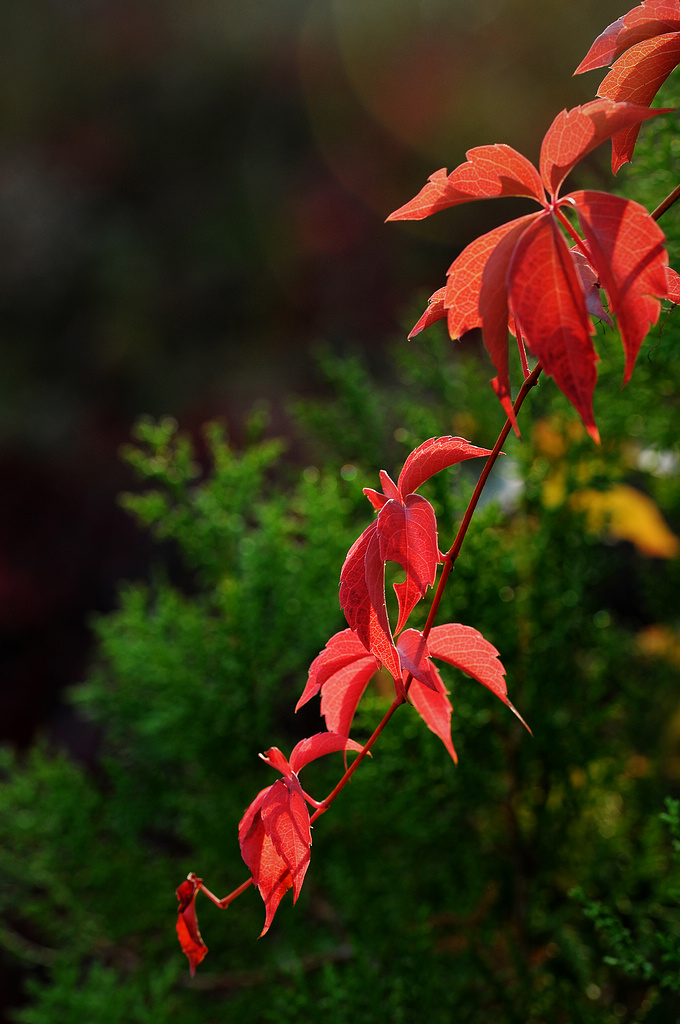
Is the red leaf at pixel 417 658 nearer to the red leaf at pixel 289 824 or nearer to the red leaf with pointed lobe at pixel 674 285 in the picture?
the red leaf at pixel 289 824

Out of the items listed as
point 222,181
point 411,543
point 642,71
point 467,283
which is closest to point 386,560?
point 411,543

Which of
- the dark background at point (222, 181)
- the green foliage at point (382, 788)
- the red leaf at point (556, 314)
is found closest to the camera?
the red leaf at point (556, 314)

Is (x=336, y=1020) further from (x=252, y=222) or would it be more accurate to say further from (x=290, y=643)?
(x=252, y=222)

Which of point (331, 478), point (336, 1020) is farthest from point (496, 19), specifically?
point (336, 1020)

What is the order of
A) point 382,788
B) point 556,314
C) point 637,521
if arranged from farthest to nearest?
point 637,521 < point 382,788 < point 556,314

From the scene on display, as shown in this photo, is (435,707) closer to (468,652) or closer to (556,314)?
(468,652)

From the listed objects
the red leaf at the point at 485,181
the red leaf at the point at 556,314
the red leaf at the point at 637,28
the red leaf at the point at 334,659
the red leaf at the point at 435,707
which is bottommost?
the red leaf at the point at 435,707

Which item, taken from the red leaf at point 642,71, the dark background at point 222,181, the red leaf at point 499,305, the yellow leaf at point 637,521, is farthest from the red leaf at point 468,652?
the dark background at point 222,181
